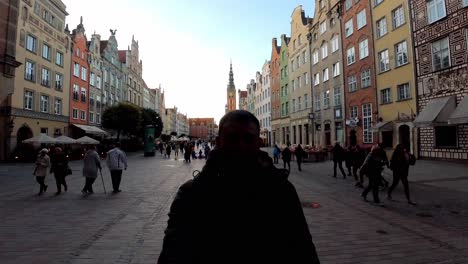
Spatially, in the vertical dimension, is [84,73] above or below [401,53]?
above

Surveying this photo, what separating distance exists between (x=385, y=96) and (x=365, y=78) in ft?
10.6

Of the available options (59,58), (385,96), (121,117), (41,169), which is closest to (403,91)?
(385,96)

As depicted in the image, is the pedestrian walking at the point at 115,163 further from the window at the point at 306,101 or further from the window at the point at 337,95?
the window at the point at 306,101

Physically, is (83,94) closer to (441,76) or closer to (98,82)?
(98,82)

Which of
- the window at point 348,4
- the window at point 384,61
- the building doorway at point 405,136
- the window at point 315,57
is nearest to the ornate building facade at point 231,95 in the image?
the window at point 315,57

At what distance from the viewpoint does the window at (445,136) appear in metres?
19.6

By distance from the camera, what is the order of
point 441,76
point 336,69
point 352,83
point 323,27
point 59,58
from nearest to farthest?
point 441,76 → point 352,83 → point 336,69 → point 59,58 → point 323,27

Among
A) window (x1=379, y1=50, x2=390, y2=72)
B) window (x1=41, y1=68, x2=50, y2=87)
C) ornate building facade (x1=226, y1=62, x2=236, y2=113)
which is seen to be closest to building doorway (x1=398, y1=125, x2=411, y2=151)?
window (x1=379, y1=50, x2=390, y2=72)

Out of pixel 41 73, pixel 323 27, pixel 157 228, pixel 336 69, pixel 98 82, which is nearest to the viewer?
pixel 157 228

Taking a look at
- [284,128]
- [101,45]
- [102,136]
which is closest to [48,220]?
[102,136]

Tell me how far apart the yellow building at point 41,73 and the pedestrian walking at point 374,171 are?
95.7 ft

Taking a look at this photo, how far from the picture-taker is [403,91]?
2398 cm

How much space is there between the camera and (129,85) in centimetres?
6425

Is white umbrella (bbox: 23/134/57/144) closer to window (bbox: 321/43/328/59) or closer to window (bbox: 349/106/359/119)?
window (bbox: 349/106/359/119)
